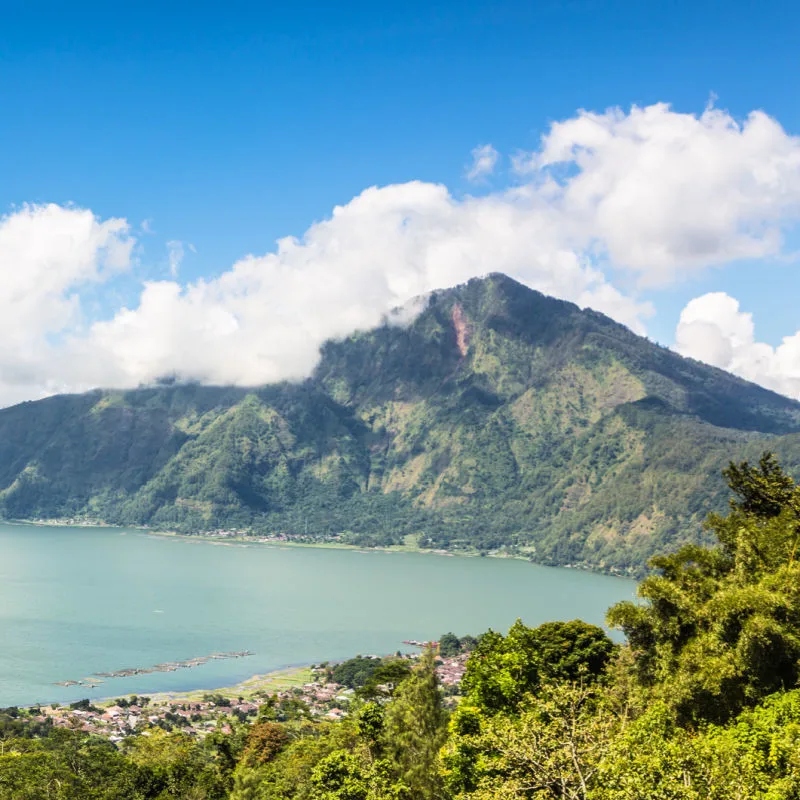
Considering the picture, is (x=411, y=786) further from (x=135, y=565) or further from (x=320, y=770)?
(x=135, y=565)

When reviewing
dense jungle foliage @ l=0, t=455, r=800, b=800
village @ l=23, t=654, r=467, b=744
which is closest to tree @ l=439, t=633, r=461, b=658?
village @ l=23, t=654, r=467, b=744

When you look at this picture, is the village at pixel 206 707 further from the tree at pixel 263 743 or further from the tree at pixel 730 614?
the tree at pixel 730 614

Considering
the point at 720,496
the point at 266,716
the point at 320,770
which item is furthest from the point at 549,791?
the point at 720,496

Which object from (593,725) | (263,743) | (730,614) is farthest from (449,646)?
(593,725)

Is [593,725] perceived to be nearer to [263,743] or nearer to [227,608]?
[263,743]

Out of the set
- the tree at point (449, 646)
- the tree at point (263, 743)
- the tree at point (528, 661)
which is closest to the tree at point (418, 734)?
the tree at point (528, 661)

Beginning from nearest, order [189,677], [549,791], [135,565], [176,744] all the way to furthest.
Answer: [549,791]
[176,744]
[189,677]
[135,565]
